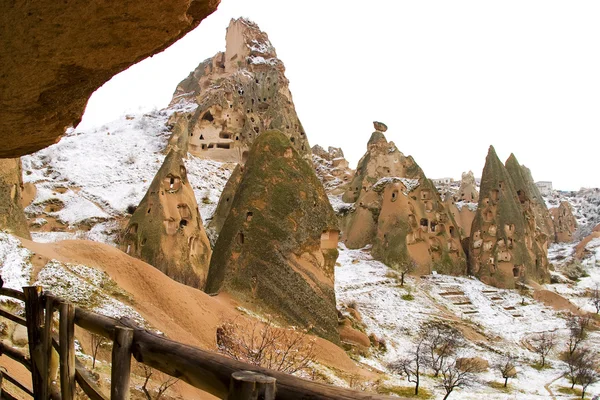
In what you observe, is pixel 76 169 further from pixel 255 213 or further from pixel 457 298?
pixel 457 298

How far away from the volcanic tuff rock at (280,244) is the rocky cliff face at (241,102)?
26.7 meters

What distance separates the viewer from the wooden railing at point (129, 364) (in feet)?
7.14

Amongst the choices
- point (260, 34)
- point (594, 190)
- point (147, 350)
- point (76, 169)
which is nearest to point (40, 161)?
point (76, 169)

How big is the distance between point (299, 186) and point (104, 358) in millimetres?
10011

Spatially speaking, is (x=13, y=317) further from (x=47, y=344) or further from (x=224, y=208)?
(x=224, y=208)

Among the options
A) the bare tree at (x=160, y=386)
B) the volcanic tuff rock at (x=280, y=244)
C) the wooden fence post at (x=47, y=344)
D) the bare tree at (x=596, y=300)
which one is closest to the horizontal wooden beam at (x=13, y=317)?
the wooden fence post at (x=47, y=344)

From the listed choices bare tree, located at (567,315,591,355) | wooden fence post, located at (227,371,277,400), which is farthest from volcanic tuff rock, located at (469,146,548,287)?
wooden fence post, located at (227,371,277,400)

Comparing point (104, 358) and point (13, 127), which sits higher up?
point (13, 127)

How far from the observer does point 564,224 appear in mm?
64500

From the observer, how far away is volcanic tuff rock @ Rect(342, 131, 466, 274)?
110 feet

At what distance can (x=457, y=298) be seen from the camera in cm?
2869

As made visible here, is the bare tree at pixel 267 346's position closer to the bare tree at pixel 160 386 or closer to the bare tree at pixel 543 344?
the bare tree at pixel 160 386

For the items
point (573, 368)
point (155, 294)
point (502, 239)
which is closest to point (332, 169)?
point (502, 239)

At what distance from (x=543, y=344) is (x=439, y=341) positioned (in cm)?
556
